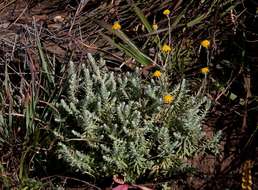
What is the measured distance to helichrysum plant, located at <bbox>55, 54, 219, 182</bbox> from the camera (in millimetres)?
2225

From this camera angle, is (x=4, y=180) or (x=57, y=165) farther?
(x=57, y=165)

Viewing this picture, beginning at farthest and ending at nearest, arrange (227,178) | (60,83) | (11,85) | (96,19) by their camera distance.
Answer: (96,19), (11,85), (60,83), (227,178)

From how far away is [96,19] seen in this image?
309 cm

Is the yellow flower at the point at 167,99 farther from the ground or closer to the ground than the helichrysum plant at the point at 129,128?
farther from the ground

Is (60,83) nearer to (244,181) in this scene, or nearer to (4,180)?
(4,180)

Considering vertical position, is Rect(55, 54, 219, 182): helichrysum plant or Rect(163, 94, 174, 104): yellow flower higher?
Rect(163, 94, 174, 104): yellow flower

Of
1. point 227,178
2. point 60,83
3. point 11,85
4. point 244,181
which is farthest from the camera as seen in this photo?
point 11,85

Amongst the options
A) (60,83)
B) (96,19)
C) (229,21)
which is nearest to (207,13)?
(229,21)

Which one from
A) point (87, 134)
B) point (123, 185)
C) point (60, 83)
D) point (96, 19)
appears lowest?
point (123, 185)

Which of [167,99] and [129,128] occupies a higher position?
[167,99]

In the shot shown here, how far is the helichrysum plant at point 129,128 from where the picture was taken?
→ 2225 millimetres

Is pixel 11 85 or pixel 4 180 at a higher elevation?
pixel 11 85

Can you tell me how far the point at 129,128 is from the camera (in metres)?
2.28

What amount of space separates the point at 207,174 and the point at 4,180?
96cm
